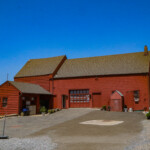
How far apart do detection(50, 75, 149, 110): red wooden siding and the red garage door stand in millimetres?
652

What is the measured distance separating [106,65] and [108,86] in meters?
4.21

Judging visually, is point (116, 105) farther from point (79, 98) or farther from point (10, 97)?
point (10, 97)

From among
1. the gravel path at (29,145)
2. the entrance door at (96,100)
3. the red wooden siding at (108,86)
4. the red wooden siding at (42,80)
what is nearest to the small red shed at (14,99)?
the red wooden siding at (108,86)

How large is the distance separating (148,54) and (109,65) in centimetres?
668

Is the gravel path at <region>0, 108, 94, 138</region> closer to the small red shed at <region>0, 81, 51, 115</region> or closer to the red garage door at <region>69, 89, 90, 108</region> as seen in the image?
the small red shed at <region>0, 81, 51, 115</region>

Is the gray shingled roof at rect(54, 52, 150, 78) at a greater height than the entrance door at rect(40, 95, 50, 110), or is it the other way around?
the gray shingled roof at rect(54, 52, 150, 78)

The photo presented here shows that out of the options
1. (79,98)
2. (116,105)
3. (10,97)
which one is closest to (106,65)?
(79,98)

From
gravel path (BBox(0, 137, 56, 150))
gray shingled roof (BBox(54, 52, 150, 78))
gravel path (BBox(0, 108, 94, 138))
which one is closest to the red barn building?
gray shingled roof (BBox(54, 52, 150, 78))

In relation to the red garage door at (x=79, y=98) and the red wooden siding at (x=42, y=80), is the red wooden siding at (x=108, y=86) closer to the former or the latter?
the red garage door at (x=79, y=98)

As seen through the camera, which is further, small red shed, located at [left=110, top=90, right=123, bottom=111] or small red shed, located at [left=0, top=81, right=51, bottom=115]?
small red shed, located at [left=110, top=90, right=123, bottom=111]

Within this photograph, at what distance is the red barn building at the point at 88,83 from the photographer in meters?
26.5

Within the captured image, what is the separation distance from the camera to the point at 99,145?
8.19m

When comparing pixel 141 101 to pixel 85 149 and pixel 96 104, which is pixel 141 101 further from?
pixel 85 149

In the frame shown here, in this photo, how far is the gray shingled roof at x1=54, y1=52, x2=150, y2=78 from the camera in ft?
95.7
